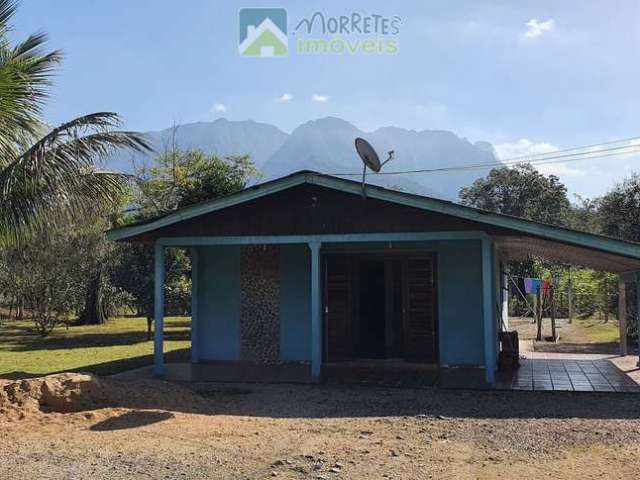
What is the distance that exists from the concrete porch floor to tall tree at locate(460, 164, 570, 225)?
2785 cm

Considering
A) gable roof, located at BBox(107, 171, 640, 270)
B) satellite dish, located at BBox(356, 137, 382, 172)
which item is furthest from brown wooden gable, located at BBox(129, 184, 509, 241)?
satellite dish, located at BBox(356, 137, 382, 172)

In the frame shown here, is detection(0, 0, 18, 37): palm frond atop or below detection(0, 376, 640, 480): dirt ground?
atop

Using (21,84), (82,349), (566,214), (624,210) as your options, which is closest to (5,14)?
(21,84)

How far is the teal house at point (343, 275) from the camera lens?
9.48 m

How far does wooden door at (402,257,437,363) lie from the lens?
1137 centimetres

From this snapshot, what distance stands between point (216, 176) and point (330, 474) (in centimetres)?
1613

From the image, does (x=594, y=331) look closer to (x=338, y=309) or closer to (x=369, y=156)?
(x=338, y=309)

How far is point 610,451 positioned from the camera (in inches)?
222

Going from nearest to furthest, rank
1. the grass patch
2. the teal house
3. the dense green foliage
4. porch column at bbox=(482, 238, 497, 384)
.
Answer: porch column at bbox=(482, 238, 497, 384) → the teal house → the dense green foliage → the grass patch

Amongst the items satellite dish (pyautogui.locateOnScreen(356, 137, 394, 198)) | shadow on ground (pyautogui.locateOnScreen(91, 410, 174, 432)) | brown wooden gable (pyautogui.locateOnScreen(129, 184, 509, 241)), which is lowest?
shadow on ground (pyautogui.locateOnScreen(91, 410, 174, 432))

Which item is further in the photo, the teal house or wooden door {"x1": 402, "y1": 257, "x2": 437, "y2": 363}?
wooden door {"x1": 402, "y1": 257, "x2": 437, "y2": 363}

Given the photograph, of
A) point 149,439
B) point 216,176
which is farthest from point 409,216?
point 216,176

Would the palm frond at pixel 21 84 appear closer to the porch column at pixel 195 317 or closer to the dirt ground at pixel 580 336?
the porch column at pixel 195 317

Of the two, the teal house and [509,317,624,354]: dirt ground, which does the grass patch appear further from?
the teal house
